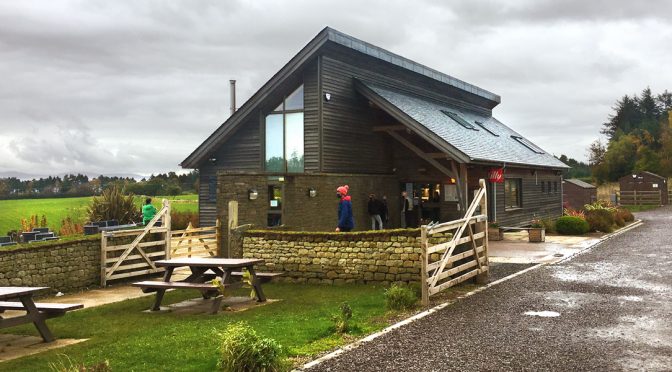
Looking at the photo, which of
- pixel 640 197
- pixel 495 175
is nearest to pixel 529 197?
pixel 495 175

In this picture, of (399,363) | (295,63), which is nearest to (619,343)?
(399,363)

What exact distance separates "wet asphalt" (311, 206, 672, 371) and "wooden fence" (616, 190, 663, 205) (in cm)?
4089

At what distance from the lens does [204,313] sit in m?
9.16

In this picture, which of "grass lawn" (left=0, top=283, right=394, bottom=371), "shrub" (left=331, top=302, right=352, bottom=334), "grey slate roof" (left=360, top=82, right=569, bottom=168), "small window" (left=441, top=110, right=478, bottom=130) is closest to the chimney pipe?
"grey slate roof" (left=360, top=82, right=569, bottom=168)

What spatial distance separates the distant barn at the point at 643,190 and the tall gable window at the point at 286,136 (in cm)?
3939

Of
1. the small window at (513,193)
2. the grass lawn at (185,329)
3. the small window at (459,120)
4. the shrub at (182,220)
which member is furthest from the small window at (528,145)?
the grass lawn at (185,329)

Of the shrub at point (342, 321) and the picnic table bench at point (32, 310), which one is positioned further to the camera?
the shrub at point (342, 321)

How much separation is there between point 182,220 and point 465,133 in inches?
519

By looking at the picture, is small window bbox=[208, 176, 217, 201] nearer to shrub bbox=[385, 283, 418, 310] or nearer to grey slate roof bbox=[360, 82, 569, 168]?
grey slate roof bbox=[360, 82, 569, 168]

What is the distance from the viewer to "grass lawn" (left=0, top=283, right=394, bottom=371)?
6.39 metres

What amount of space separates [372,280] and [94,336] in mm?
5405

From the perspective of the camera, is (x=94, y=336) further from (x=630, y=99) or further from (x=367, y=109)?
(x=630, y=99)

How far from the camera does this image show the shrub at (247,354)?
18.3 ft

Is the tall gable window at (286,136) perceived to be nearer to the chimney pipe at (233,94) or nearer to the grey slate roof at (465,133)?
the grey slate roof at (465,133)
